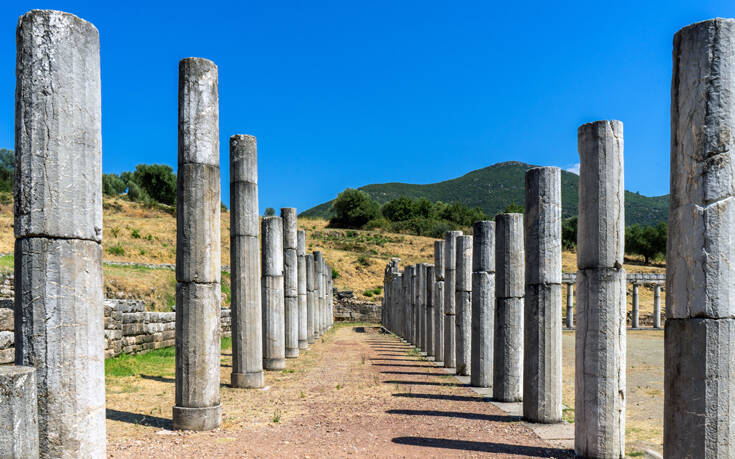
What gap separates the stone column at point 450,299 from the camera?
52.0ft

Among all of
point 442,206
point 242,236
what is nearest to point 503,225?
→ point 242,236

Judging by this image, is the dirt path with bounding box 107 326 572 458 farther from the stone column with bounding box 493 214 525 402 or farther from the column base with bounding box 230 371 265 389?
the stone column with bounding box 493 214 525 402

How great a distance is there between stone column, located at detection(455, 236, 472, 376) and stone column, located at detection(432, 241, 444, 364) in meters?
2.76

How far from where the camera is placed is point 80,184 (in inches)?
221

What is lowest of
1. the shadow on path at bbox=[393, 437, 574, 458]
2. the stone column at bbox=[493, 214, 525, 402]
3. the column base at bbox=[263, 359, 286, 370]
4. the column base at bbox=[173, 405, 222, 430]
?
the column base at bbox=[263, 359, 286, 370]

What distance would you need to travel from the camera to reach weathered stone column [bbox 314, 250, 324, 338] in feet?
87.2

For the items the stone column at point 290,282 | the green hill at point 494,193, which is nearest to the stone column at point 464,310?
the stone column at point 290,282

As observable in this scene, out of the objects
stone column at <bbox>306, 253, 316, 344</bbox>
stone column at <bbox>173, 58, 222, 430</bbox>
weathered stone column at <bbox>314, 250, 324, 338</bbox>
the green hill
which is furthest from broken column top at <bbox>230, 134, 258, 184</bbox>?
the green hill

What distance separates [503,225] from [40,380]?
781 centimetres

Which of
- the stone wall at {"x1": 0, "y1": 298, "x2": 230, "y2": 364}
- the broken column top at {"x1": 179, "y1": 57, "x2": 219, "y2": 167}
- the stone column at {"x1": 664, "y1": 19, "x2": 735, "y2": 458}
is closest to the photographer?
the stone column at {"x1": 664, "y1": 19, "x2": 735, "y2": 458}

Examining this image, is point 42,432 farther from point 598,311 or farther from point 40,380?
point 598,311

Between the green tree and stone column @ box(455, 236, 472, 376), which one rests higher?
the green tree

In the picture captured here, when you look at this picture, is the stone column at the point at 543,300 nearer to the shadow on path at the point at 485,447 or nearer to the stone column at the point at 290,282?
the shadow on path at the point at 485,447

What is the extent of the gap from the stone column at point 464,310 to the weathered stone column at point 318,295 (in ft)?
39.2
